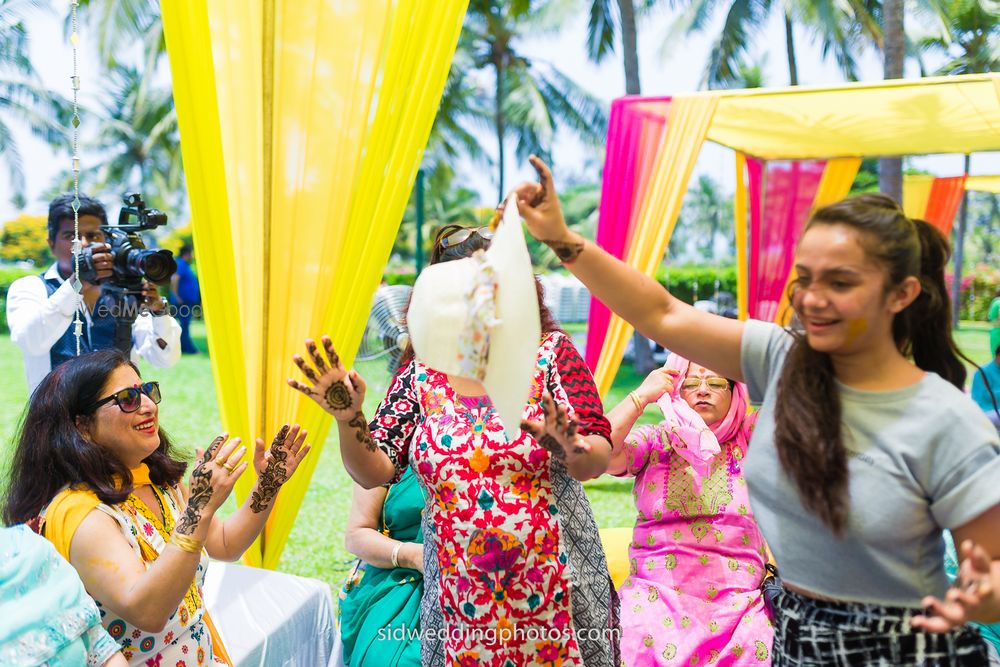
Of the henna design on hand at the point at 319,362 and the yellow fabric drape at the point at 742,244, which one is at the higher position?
the henna design on hand at the point at 319,362

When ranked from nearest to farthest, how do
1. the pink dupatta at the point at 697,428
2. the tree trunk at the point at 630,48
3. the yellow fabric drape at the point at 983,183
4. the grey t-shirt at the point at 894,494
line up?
the grey t-shirt at the point at 894,494
the pink dupatta at the point at 697,428
the yellow fabric drape at the point at 983,183
the tree trunk at the point at 630,48

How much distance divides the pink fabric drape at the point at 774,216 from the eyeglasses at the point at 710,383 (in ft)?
16.6

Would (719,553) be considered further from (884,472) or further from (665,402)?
(884,472)

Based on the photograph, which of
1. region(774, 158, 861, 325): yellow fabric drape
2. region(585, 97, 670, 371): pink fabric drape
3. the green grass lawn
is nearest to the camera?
the green grass lawn

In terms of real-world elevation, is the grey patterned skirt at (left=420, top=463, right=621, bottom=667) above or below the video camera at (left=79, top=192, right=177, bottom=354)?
below

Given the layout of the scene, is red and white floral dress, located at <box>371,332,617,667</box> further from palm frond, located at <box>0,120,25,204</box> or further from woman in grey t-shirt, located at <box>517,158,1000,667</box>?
palm frond, located at <box>0,120,25,204</box>

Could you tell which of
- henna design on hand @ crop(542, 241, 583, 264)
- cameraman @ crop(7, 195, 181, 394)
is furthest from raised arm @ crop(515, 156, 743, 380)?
cameraman @ crop(7, 195, 181, 394)

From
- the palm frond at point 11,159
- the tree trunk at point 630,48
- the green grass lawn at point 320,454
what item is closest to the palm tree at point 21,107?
the palm frond at point 11,159

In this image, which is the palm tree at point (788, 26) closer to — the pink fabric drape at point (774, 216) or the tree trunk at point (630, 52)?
the tree trunk at point (630, 52)

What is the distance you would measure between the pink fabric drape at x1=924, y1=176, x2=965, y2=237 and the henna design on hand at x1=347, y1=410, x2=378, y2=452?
9.60 m

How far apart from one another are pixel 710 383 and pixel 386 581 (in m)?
1.14

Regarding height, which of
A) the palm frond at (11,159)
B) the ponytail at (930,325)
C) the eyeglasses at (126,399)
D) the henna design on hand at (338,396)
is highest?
the ponytail at (930,325)

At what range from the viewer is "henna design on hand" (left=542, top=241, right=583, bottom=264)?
4.59 feet

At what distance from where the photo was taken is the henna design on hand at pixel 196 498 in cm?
160
